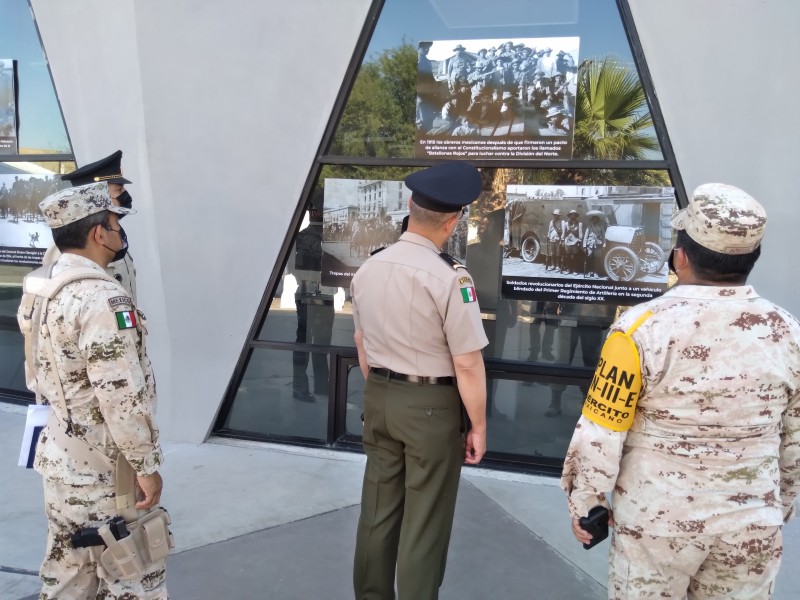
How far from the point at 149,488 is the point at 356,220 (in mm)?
2817

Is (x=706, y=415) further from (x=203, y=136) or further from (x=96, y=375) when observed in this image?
(x=203, y=136)

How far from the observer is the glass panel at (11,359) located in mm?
5949

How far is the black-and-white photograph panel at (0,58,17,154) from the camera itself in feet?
18.5

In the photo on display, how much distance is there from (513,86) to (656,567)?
11.2 feet

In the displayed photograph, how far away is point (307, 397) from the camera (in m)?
5.07

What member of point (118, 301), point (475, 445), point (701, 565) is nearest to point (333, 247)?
point (475, 445)

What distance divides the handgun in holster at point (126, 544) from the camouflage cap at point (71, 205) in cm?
110

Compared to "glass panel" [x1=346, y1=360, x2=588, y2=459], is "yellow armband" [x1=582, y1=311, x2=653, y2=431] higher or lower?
higher

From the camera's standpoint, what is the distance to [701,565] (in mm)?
1921

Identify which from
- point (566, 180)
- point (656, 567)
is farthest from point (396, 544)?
point (566, 180)

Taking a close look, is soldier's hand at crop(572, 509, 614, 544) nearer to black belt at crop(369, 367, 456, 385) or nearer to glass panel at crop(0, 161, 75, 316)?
black belt at crop(369, 367, 456, 385)

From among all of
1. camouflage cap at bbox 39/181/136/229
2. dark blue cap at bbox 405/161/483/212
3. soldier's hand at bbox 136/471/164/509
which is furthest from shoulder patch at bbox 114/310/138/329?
dark blue cap at bbox 405/161/483/212

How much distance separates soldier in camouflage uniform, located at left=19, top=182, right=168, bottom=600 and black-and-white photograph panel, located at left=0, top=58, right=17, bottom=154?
4.11 meters

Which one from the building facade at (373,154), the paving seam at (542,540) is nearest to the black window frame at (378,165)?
the building facade at (373,154)
